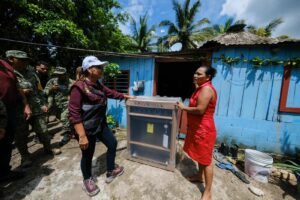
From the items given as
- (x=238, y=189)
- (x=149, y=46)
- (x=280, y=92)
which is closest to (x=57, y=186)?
(x=238, y=189)

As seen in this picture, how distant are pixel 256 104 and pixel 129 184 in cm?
353

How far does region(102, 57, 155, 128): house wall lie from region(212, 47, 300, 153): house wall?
191 cm

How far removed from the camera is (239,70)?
3.65 metres

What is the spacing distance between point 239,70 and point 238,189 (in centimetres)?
273

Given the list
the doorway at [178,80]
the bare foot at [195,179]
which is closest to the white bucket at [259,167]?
the bare foot at [195,179]

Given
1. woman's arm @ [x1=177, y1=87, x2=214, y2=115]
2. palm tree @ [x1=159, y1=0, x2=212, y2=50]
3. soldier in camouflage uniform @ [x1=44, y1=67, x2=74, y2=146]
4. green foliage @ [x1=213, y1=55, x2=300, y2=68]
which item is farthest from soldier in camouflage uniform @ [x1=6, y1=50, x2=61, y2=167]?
palm tree @ [x1=159, y1=0, x2=212, y2=50]

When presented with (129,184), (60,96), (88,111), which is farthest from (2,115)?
(60,96)

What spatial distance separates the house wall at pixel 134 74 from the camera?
4602 mm

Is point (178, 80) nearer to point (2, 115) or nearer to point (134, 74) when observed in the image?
point (134, 74)

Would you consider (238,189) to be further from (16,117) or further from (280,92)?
(16,117)

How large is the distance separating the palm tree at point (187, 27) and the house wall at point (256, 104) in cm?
924

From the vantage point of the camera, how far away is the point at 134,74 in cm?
486

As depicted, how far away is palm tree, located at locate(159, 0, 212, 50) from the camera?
469 inches

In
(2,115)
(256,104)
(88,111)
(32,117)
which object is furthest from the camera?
(256,104)
